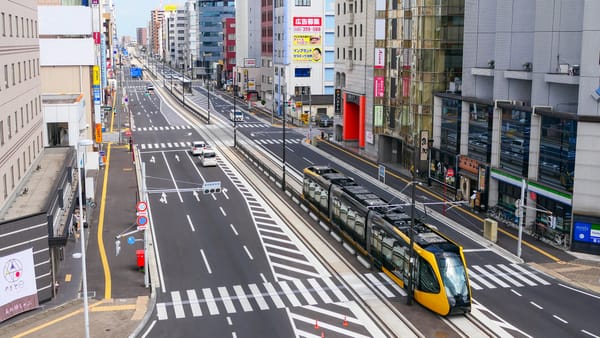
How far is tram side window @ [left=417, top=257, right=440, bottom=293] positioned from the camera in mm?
34981

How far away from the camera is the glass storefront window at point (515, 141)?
53531mm

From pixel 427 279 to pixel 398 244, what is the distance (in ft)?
12.8

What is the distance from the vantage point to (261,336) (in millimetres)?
32719

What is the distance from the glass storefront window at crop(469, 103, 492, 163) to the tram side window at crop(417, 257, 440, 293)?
1023 inches

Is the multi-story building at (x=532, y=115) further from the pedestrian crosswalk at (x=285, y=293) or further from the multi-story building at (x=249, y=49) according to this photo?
the multi-story building at (x=249, y=49)

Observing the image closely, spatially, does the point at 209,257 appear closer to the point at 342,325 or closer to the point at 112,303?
the point at 112,303

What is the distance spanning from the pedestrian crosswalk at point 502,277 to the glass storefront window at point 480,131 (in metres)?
17.1

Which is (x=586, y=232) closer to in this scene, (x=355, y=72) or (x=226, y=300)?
(x=226, y=300)

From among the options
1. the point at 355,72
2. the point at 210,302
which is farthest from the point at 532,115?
the point at 355,72

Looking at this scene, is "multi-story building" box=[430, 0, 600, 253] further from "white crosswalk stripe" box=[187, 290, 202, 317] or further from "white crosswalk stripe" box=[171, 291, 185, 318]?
"white crosswalk stripe" box=[171, 291, 185, 318]

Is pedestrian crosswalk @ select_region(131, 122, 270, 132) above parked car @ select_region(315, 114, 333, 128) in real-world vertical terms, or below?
below

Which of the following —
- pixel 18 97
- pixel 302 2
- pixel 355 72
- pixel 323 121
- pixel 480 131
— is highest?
pixel 302 2

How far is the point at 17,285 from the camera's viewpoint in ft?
113

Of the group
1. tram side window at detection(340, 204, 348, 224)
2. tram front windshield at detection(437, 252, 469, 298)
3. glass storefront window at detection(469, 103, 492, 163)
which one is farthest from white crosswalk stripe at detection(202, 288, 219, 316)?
glass storefront window at detection(469, 103, 492, 163)
